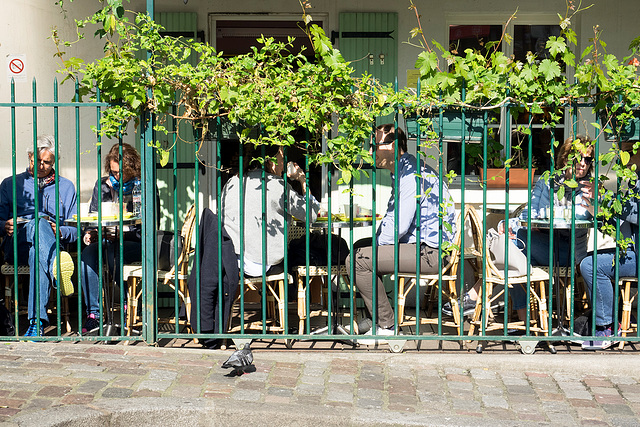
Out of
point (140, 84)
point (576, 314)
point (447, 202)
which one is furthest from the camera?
point (576, 314)

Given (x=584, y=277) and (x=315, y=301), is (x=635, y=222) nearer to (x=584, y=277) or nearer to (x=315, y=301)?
(x=584, y=277)

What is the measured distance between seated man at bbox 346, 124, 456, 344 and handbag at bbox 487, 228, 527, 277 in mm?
411

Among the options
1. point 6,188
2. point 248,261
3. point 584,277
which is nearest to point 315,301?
point 248,261

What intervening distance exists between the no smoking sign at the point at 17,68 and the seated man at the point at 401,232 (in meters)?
3.52

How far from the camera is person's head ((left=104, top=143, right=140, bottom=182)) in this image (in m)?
5.85

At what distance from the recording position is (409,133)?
5.09 metres

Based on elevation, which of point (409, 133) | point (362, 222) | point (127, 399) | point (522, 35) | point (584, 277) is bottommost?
point (127, 399)

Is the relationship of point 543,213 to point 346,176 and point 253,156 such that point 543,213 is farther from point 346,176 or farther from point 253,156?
point 253,156

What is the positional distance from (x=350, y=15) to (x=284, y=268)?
2649mm

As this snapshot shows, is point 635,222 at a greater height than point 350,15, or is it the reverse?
point 350,15

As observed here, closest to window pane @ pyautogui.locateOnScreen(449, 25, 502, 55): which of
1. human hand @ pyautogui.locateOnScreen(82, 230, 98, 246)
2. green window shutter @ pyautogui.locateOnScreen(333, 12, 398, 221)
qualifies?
green window shutter @ pyautogui.locateOnScreen(333, 12, 398, 221)

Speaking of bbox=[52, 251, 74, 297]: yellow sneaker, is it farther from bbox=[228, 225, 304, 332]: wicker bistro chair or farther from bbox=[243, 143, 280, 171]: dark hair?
bbox=[243, 143, 280, 171]: dark hair

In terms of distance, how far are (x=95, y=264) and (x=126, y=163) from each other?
842 millimetres

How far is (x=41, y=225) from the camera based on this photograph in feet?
18.5
